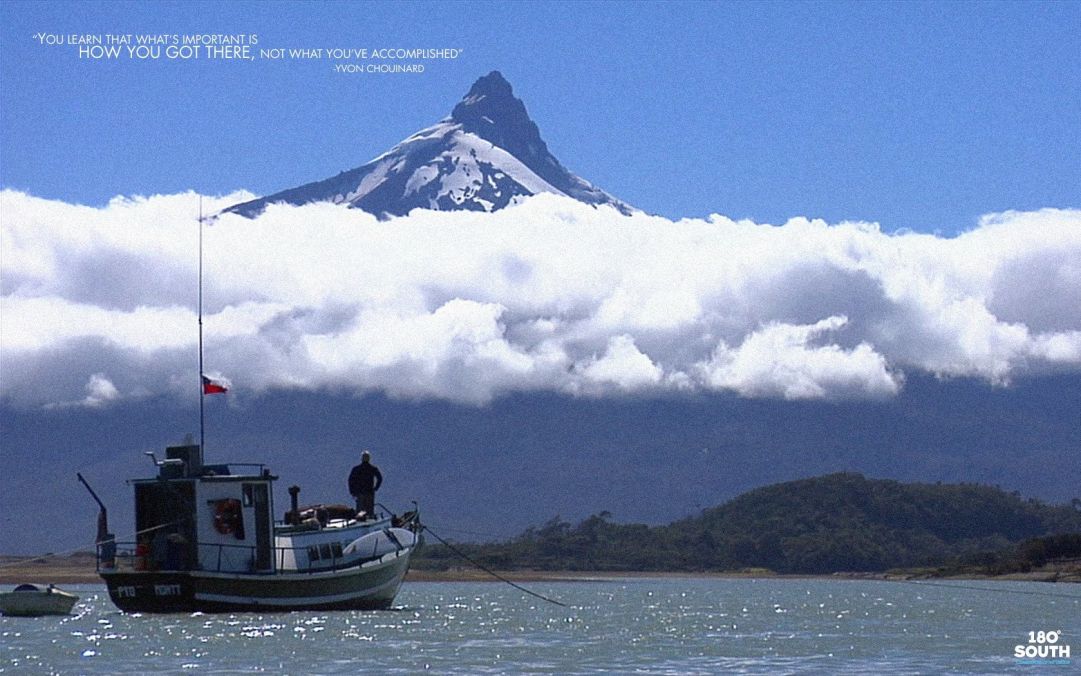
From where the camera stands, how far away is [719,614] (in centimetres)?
9294

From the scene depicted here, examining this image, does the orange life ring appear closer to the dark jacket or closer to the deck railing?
the deck railing

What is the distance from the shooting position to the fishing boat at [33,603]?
8306 cm

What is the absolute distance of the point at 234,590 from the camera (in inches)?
2926

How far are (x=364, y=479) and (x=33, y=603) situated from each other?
15617 mm

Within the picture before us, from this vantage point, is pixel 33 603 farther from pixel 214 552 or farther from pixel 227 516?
pixel 227 516

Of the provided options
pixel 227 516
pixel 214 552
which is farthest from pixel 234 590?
pixel 227 516

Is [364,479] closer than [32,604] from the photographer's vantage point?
Yes

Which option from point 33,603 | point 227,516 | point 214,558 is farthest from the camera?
point 33,603

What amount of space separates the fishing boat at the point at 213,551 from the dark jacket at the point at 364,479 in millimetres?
2859

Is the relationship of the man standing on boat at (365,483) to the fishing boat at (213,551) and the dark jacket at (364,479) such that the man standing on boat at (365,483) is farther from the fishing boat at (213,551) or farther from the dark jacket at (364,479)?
the fishing boat at (213,551)

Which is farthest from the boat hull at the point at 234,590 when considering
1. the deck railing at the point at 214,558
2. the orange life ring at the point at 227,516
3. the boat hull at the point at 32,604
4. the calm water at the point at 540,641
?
the boat hull at the point at 32,604

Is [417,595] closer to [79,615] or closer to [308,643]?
[79,615]

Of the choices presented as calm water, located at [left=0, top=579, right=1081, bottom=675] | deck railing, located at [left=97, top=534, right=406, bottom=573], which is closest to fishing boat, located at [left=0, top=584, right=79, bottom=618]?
calm water, located at [left=0, top=579, right=1081, bottom=675]

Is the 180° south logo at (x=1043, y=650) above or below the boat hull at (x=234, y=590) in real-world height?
below
